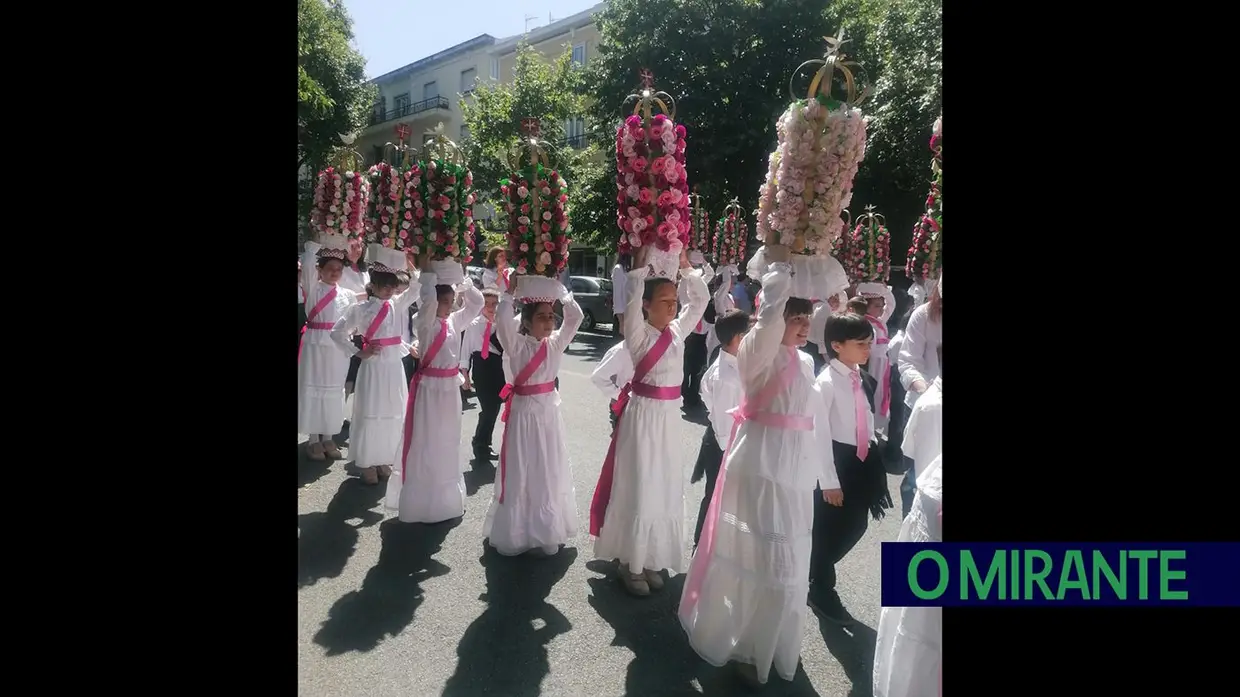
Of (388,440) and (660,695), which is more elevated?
(388,440)

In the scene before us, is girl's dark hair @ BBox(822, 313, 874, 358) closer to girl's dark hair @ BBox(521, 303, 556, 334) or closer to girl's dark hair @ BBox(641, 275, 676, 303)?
girl's dark hair @ BBox(641, 275, 676, 303)

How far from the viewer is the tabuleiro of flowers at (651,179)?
3.91m

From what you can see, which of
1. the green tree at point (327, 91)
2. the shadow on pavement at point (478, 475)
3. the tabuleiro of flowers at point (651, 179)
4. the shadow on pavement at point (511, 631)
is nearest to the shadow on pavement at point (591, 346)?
the green tree at point (327, 91)

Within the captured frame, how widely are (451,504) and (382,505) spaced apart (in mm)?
754

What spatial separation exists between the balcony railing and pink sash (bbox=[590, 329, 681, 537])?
719 centimetres

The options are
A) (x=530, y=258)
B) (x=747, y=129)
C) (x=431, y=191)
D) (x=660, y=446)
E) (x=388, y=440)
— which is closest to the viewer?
(x=660, y=446)

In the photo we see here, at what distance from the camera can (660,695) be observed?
3.20 metres

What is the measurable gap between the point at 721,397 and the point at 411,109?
573 inches

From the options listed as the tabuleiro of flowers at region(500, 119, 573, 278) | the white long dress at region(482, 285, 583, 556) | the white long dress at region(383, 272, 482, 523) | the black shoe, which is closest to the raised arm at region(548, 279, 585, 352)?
the white long dress at region(482, 285, 583, 556)

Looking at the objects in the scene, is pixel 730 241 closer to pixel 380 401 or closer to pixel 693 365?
pixel 693 365

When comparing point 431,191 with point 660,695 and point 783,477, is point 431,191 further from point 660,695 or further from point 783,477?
point 660,695

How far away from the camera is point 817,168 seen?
9.57ft

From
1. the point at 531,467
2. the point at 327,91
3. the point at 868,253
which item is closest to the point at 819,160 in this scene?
the point at 531,467
